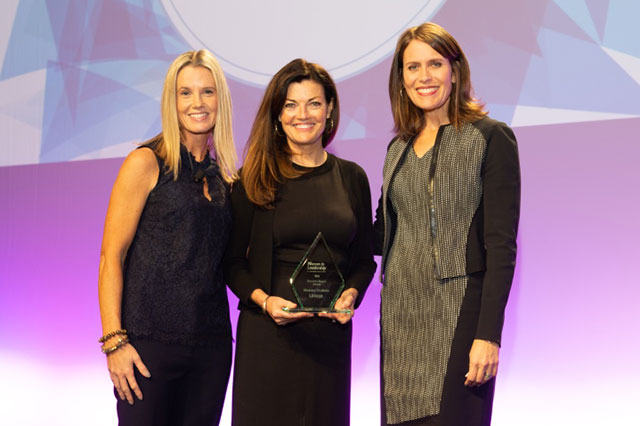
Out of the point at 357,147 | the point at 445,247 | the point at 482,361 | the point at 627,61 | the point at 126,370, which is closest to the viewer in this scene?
the point at 482,361

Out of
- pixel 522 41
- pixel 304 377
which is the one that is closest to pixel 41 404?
pixel 304 377

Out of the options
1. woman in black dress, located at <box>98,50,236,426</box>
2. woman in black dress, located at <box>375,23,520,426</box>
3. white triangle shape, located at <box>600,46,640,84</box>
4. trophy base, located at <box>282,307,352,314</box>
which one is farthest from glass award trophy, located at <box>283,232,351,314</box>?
white triangle shape, located at <box>600,46,640,84</box>

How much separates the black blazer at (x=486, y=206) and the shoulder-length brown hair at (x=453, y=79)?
0.24 feet

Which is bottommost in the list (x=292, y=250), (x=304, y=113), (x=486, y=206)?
(x=292, y=250)

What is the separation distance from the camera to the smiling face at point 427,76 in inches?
81.4

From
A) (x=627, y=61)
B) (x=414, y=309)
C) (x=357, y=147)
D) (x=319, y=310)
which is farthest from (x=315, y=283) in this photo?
(x=627, y=61)

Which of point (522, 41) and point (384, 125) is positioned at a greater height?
point (522, 41)

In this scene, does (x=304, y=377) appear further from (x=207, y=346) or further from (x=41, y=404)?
(x=41, y=404)

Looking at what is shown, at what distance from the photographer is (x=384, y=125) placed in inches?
127

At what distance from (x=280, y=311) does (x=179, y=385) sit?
0.43 meters

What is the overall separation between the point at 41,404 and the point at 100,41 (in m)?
2.15

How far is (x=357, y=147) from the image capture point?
3281mm

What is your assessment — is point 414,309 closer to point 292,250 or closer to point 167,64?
point 292,250

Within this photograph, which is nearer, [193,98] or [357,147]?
[193,98]
